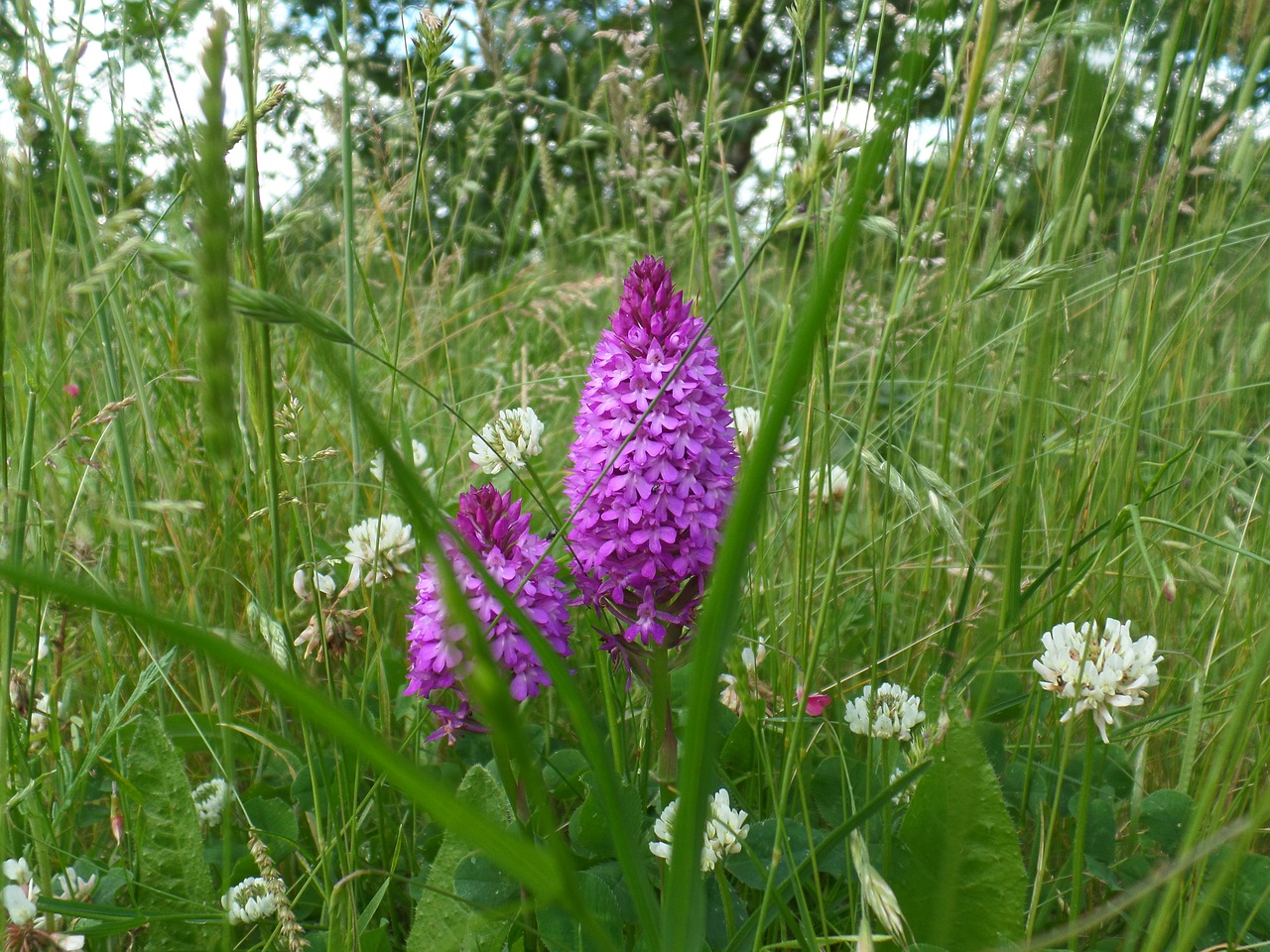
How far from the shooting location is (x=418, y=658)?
1041mm

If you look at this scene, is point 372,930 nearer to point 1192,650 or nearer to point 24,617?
point 24,617

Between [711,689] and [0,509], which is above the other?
[711,689]

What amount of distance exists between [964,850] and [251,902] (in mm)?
646

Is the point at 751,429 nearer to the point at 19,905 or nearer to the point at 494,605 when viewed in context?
the point at 494,605

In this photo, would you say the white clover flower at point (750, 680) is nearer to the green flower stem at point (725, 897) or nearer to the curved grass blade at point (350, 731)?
the green flower stem at point (725, 897)

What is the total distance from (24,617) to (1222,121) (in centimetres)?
204

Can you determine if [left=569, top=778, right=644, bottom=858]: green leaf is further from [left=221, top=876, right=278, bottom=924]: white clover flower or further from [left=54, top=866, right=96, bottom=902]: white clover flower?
[left=54, top=866, right=96, bottom=902]: white clover flower

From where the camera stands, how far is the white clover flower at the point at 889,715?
3.13ft

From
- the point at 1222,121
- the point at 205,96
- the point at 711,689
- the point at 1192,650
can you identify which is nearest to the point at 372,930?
the point at 711,689

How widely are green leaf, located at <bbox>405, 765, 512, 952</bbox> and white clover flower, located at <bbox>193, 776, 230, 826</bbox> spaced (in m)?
0.31

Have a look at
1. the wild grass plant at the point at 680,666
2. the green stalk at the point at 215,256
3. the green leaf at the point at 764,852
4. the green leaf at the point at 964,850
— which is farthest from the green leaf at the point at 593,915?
the green stalk at the point at 215,256

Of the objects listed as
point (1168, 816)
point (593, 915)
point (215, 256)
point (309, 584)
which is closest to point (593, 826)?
point (593, 915)

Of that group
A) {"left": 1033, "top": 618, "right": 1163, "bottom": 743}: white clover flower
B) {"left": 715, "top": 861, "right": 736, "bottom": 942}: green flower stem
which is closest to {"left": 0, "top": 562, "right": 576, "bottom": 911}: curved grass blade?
{"left": 715, "top": 861, "right": 736, "bottom": 942}: green flower stem

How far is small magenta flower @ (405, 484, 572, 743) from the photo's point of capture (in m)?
1.02
